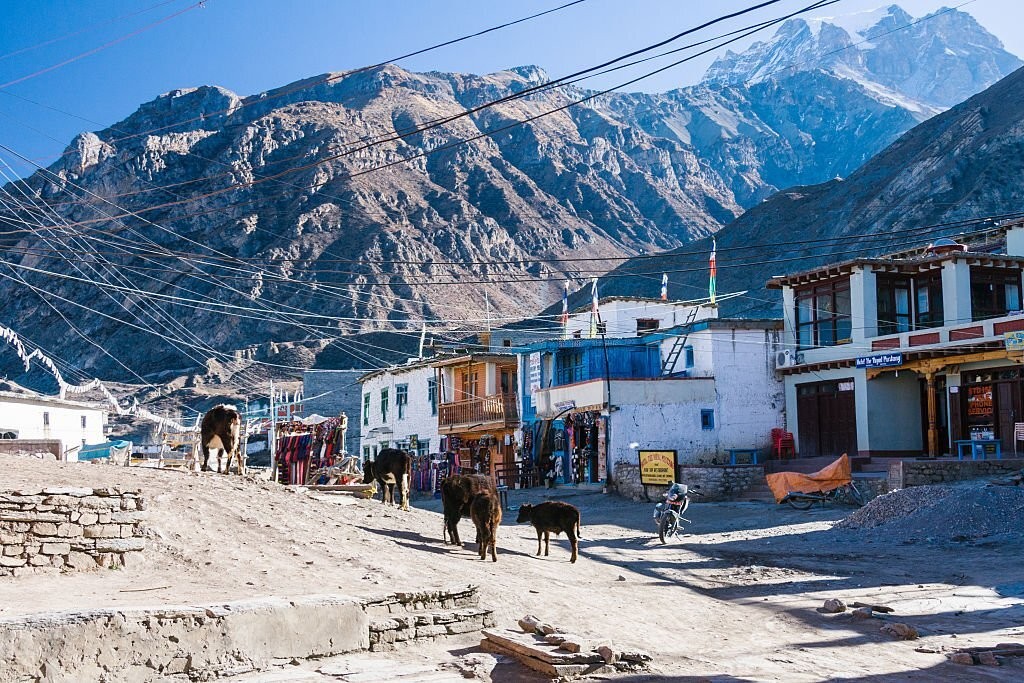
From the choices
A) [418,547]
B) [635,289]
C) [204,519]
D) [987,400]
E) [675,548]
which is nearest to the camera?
[204,519]

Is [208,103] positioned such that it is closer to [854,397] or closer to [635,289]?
[635,289]

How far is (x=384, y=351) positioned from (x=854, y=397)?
74097 mm

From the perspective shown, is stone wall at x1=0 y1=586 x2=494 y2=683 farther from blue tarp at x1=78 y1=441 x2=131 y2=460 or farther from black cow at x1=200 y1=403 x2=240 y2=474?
blue tarp at x1=78 y1=441 x2=131 y2=460

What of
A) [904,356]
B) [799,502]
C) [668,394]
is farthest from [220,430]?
[904,356]

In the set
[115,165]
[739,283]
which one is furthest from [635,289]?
[115,165]

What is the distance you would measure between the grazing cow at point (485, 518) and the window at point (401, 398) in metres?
35.5

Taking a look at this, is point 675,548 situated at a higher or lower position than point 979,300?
lower

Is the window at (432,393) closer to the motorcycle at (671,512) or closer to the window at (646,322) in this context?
the window at (646,322)

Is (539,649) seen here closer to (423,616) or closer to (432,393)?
(423,616)

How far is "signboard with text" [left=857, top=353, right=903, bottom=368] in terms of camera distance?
32.5 m

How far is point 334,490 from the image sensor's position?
2167cm

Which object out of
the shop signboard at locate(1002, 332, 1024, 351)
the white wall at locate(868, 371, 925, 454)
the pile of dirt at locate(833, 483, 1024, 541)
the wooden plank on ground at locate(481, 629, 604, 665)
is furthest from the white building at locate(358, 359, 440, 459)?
the wooden plank on ground at locate(481, 629, 604, 665)

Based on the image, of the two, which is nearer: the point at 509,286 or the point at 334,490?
the point at 334,490

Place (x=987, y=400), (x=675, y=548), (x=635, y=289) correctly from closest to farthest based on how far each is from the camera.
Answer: (x=675, y=548) → (x=987, y=400) → (x=635, y=289)
